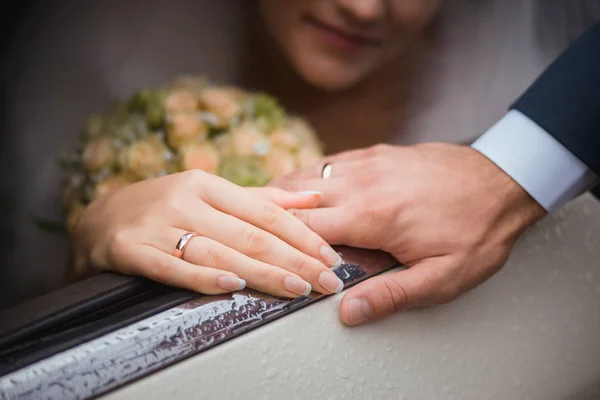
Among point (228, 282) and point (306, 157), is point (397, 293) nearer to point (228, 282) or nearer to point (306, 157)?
point (228, 282)

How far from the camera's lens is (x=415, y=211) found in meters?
0.58

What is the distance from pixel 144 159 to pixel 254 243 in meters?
0.29

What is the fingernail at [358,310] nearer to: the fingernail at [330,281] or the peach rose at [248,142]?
the fingernail at [330,281]

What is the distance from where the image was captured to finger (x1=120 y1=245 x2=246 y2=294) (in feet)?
1.59

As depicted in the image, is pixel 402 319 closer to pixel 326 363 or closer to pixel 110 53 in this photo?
pixel 326 363

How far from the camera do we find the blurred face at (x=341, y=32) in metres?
0.98

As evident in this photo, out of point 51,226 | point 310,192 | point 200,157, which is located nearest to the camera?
point 310,192

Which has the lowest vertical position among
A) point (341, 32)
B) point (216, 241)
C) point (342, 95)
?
point (216, 241)

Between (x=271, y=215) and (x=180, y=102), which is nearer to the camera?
(x=271, y=215)

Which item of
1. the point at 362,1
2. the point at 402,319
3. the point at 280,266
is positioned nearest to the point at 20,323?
the point at 280,266

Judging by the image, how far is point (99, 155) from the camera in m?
0.78

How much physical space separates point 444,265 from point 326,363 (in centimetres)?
17

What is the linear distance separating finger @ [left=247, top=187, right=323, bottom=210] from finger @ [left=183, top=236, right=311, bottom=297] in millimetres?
93

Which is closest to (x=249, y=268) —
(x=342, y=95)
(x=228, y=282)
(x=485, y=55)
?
(x=228, y=282)
